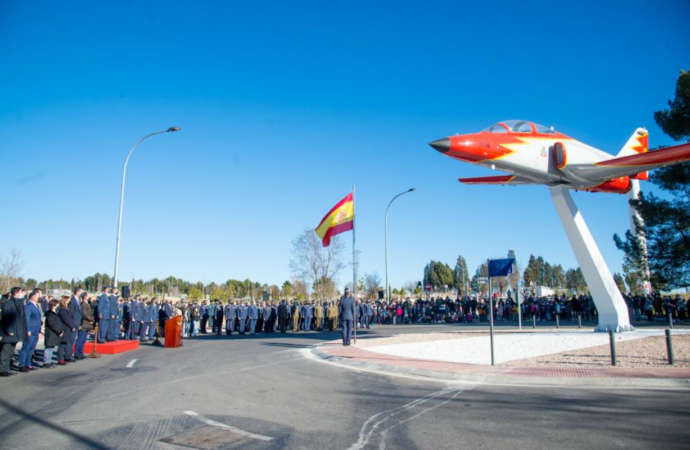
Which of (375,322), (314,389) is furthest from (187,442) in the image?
(375,322)

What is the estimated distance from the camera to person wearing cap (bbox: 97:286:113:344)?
16.0m

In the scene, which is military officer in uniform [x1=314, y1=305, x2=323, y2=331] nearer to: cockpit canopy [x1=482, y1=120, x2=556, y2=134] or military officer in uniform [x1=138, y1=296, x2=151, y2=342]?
military officer in uniform [x1=138, y1=296, x2=151, y2=342]

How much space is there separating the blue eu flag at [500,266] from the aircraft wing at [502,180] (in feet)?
23.8

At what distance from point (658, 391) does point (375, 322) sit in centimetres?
2773

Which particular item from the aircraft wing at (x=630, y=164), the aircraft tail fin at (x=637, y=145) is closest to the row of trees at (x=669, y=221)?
the aircraft tail fin at (x=637, y=145)

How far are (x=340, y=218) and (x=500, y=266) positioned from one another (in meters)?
8.00

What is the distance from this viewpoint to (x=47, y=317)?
11422 mm

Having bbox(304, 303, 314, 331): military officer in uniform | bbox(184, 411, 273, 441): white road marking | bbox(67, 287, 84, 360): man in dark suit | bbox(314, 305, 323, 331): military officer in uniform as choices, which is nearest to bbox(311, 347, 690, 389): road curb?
bbox(184, 411, 273, 441): white road marking

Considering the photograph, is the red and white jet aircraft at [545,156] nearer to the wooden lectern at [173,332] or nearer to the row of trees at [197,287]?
the wooden lectern at [173,332]

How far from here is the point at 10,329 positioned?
10.1 m

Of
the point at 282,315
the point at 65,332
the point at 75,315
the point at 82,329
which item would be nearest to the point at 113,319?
the point at 82,329

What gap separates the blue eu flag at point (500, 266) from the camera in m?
11.1

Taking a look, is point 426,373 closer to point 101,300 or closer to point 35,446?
point 35,446

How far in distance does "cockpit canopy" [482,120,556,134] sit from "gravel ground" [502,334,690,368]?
748 centimetres
